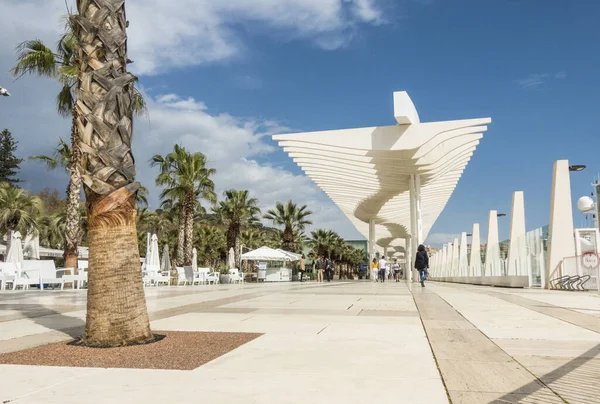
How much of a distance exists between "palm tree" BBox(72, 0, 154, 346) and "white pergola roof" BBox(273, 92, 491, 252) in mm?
19131

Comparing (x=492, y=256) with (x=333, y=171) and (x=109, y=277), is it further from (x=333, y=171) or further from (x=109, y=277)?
(x=109, y=277)

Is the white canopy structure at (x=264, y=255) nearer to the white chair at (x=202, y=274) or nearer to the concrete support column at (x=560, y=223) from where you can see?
the white chair at (x=202, y=274)

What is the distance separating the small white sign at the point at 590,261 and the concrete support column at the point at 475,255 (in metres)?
10.9

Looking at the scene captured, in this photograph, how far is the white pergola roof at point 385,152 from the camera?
23938 millimetres

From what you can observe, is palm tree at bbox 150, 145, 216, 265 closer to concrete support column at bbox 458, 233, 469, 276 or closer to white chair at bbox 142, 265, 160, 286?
white chair at bbox 142, 265, 160, 286

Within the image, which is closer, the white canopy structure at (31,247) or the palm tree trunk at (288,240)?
the white canopy structure at (31,247)

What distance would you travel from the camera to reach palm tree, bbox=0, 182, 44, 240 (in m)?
34.4

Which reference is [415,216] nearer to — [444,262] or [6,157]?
[444,262]

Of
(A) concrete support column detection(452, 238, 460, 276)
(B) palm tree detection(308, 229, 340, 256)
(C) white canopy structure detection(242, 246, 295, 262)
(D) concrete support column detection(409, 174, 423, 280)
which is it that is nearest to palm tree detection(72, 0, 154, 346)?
(D) concrete support column detection(409, 174, 423, 280)

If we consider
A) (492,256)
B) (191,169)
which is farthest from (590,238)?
(191,169)

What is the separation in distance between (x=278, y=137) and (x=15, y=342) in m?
21.5

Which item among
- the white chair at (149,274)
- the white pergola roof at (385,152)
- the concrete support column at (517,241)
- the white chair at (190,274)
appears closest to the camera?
the concrete support column at (517,241)

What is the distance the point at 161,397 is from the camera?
3035 millimetres

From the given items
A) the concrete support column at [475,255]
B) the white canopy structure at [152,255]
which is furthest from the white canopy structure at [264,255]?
the concrete support column at [475,255]
